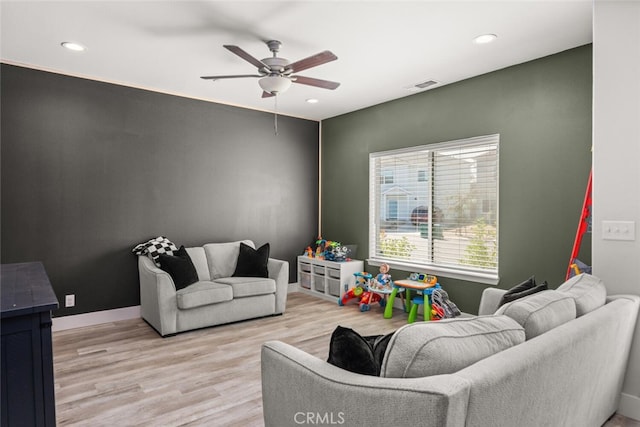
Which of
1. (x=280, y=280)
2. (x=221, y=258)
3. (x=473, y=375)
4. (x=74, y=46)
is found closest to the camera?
(x=473, y=375)

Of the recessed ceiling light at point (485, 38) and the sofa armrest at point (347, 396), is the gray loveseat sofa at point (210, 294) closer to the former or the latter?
the sofa armrest at point (347, 396)

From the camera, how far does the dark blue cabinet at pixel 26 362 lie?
1.57 meters

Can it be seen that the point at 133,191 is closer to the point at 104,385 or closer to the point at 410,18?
the point at 104,385

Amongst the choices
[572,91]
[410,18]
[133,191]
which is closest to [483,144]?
[572,91]

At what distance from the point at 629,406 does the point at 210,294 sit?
3455 millimetres

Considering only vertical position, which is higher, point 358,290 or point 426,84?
point 426,84

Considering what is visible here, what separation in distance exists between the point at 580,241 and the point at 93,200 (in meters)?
4.73

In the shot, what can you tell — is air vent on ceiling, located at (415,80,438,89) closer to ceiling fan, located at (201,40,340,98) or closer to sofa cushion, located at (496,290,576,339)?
ceiling fan, located at (201,40,340,98)

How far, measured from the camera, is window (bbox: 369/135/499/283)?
425 centimetres

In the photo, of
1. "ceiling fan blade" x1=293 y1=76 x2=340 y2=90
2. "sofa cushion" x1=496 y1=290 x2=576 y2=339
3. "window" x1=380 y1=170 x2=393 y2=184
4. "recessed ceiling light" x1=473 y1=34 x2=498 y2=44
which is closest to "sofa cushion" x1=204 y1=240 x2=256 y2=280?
"window" x1=380 y1=170 x2=393 y2=184

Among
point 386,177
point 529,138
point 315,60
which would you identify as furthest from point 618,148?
point 386,177

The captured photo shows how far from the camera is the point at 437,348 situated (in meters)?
1.29

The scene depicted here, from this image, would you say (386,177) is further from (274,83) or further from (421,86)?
(274,83)

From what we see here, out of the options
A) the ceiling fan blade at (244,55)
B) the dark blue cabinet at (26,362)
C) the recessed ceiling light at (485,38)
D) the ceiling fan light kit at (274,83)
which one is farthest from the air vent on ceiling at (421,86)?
the dark blue cabinet at (26,362)
